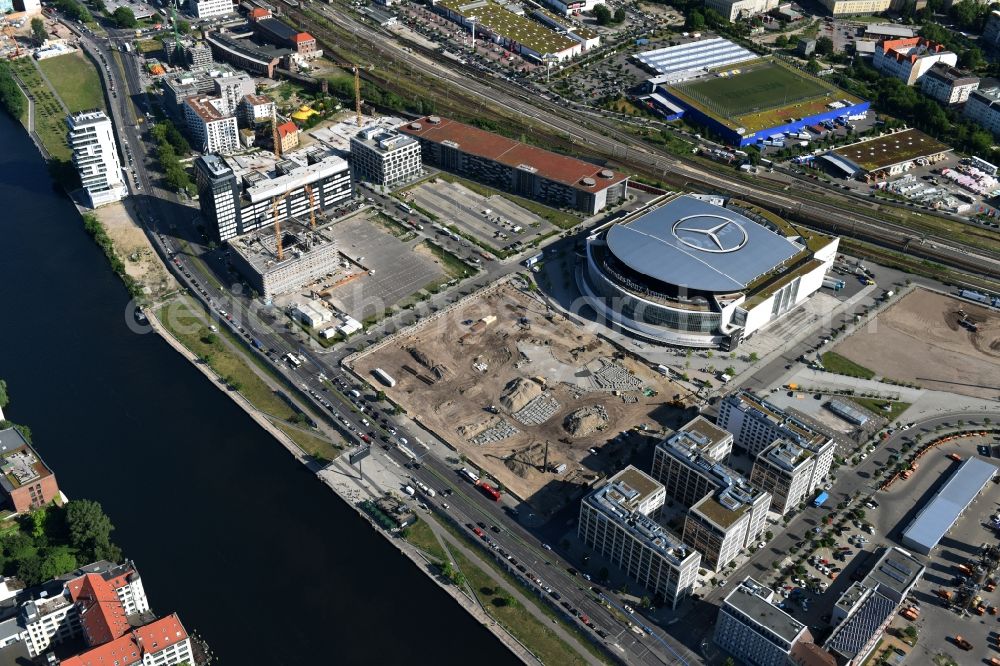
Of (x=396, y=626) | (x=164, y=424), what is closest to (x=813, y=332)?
(x=396, y=626)

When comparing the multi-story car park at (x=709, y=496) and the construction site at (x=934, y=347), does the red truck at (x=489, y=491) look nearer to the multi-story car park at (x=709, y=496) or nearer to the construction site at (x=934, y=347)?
the multi-story car park at (x=709, y=496)

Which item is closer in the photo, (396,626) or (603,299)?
(396,626)

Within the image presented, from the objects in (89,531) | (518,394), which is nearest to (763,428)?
(518,394)

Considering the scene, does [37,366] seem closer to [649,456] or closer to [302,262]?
[302,262]

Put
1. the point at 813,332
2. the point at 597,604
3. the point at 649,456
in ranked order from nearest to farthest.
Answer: the point at 597,604 < the point at 649,456 < the point at 813,332

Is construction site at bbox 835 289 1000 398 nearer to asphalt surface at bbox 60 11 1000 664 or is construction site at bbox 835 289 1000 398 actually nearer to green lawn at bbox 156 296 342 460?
asphalt surface at bbox 60 11 1000 664

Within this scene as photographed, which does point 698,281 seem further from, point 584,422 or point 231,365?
point 231,365

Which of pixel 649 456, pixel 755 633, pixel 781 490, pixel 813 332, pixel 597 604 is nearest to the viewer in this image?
pixel 755 633
